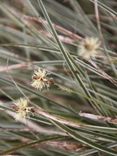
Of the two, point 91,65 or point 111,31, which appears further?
point 111,31

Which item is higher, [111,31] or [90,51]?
[111,31]

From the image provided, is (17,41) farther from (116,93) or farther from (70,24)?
(116,93)

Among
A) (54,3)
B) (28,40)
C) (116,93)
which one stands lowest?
(116,93)

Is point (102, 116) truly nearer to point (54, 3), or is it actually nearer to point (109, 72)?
point (109, 72)

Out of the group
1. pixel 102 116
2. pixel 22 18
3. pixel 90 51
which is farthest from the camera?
pixel 22 18

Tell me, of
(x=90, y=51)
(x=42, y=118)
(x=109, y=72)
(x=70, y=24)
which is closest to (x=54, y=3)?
(x=70, y=24)

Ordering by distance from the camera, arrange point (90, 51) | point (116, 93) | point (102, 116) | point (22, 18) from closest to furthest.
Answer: point (90, 51) < point (102, 116) < point (116, 93) < point (22, 18)
